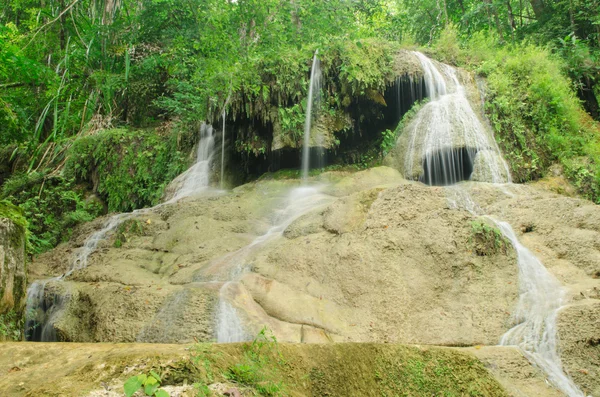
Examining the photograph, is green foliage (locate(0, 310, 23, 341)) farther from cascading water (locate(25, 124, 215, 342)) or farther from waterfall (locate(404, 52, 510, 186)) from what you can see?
waterfall (locate(404, 52, 510, 186))

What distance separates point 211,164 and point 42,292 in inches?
246

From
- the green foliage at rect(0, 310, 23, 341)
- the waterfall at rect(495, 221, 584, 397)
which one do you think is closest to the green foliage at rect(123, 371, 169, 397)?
the green foliage at rect(0, 310, 23, 341)

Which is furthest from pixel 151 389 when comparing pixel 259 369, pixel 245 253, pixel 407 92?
pixel 407 92

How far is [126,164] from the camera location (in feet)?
43.3

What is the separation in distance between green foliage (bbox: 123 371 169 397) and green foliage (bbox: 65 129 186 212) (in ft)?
34.3

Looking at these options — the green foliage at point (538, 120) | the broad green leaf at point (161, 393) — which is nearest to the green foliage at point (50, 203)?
the broad green leaf at point (161, 393)

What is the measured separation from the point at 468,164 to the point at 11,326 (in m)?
8.83

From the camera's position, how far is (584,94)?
12961mm

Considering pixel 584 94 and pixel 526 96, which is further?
pixel 584 94

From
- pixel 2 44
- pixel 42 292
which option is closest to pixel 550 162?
pixel 42 292

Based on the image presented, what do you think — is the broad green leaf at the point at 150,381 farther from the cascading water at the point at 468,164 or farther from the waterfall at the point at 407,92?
the waterfall at the point at 407,92

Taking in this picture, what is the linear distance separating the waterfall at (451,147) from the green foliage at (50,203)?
331 inches

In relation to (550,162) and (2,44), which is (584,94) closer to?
(550,162)

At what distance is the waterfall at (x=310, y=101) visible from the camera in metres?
10.7
